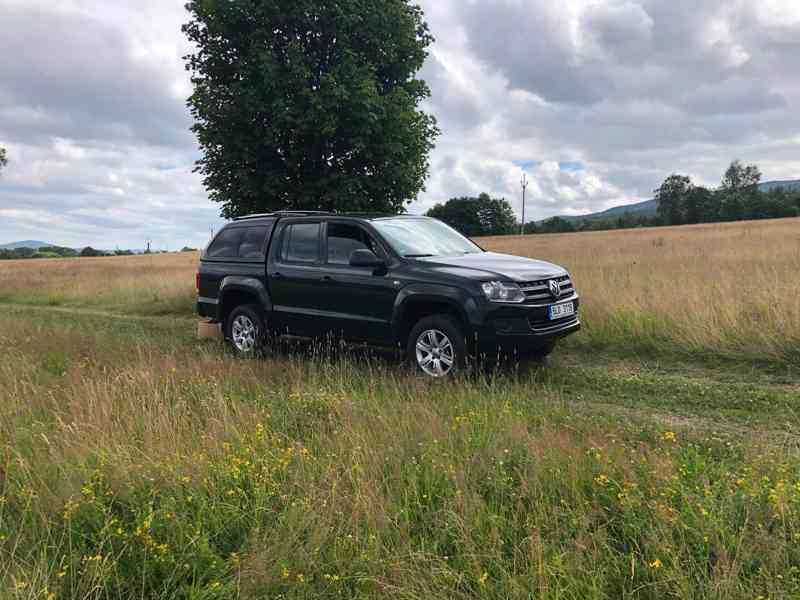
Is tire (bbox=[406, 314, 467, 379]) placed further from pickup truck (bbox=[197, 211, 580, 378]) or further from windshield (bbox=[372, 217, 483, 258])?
windshield (bbox=[372, 217, 483, 258])

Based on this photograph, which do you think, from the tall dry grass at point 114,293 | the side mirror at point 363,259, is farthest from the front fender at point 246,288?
the tall dry grass at point 114,293

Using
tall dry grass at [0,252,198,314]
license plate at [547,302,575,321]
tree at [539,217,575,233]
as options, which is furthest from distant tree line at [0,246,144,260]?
license plate at [547,302,575,321]

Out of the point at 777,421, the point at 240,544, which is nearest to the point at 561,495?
the point at 240,544

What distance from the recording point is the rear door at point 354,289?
631 centimetres

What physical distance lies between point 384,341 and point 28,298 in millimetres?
15907

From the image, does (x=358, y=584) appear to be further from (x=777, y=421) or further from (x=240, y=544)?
(x=777, y=421)

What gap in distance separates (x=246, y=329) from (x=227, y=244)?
1.32m

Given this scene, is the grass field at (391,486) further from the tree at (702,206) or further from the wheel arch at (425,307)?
the tree at (702,206)

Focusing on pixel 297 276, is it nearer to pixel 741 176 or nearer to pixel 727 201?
pixel 727 201

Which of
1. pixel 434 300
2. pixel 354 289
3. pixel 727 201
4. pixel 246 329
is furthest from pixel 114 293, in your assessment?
pixel 727 201

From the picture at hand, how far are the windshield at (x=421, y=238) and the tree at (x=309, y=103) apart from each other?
3389mm

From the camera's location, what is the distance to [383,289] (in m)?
6.28

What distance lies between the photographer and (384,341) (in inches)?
251

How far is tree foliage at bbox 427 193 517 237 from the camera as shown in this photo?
259ft
